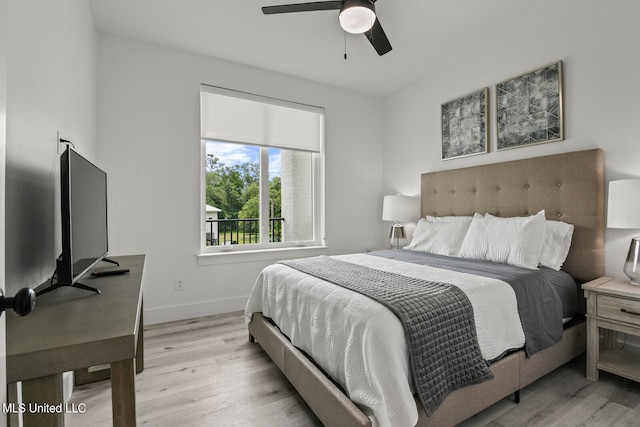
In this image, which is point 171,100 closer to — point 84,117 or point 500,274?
point 84,117

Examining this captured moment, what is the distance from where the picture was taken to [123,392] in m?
0.83

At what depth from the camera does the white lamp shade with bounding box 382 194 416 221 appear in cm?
370

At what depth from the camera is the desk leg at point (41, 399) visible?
71 centimetres

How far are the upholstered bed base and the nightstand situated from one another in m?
0.13

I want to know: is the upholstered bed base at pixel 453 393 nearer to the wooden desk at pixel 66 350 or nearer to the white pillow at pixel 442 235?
the wooden desk at pixel 66 350

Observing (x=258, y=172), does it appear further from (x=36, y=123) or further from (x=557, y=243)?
(x=557, y=243)

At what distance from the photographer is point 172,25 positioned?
2684 mm

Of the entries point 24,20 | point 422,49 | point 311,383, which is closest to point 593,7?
point 422,49

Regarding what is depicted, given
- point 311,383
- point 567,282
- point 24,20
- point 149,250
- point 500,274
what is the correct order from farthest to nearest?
point 149,250 < point 567,282 < point 500,274 < point 311,383 < point 24,20

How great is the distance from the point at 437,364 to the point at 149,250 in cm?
275

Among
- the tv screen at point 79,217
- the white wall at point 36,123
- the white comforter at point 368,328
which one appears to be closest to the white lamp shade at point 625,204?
the white comforter at point 368,328

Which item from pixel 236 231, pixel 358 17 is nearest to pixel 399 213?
pixel 236 231

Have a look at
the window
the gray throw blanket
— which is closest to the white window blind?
the window

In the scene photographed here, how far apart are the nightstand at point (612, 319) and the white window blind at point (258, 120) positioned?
3024 millimetres
